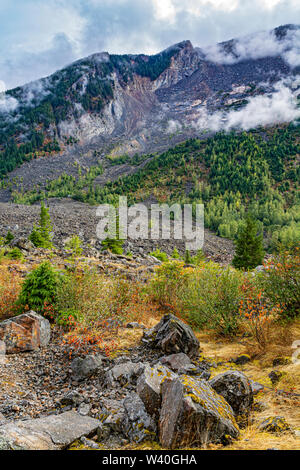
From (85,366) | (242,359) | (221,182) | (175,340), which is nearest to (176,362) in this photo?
(175,340)

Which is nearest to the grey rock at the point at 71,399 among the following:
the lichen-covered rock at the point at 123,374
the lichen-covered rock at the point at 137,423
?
the lichen-covered rock at the point at 123,374

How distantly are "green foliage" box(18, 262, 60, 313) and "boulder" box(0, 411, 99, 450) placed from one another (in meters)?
4.94

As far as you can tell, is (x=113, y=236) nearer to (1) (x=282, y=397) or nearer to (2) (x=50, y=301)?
(2) (x=50, y=301)

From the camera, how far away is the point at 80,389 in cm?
494

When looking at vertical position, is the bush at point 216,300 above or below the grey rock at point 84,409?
above

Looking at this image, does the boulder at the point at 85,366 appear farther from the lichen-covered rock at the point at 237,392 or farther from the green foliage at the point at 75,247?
the green foliage at the point at 75,247

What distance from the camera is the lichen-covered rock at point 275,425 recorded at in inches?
128

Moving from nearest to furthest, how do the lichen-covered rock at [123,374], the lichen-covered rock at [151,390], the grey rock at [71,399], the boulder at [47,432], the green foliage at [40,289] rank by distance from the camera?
the boulder at [47,432] → the lichen-covered rock at [151,390] → the grey rock at [71,399] → the lichen-covered rock at [123,374] → the green foliage at [40,289]

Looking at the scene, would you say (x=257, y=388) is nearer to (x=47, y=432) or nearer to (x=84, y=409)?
(x=84, y=409)

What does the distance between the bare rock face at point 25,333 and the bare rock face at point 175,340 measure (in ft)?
9.30

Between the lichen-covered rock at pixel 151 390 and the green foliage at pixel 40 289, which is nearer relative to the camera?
the lichen-covered rock at pixel 151 390

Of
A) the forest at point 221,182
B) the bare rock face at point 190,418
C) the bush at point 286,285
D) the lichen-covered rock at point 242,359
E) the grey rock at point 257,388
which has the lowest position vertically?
the lichen-covered rock at point 242,359

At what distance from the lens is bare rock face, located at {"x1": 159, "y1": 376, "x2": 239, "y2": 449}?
291 cm

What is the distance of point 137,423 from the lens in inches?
129
